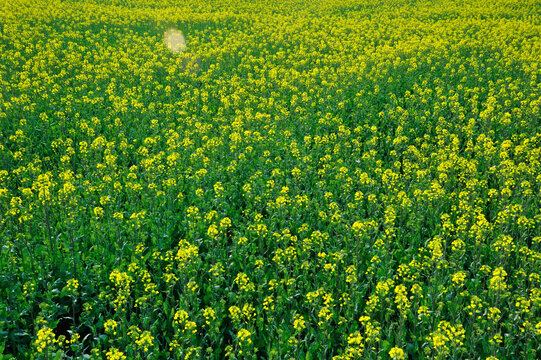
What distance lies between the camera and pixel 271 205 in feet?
24.8

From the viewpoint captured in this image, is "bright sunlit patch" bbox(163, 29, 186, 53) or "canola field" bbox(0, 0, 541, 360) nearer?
"canola field" bbox(0, 0, 541, 360)

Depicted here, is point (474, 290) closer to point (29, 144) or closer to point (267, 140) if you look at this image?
point (267, 140)

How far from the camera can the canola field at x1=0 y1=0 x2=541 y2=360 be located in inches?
210

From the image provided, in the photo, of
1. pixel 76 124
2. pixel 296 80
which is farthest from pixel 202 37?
pixel 76 124

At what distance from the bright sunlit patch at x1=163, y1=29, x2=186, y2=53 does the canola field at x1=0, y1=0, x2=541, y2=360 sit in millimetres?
1713

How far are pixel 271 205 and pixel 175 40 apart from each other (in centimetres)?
1811

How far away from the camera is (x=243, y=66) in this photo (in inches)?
675

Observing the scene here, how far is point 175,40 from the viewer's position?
22.8m

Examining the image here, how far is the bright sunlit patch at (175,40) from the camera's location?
20980 mm

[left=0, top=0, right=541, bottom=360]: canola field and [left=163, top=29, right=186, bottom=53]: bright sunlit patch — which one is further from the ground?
[left=163, top=29, right=186, bottom=53]: bright sunlit patch

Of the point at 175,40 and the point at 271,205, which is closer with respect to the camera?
the point at 271,205

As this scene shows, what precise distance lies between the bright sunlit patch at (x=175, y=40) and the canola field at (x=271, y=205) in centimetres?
171

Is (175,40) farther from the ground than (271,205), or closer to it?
farther from the ground

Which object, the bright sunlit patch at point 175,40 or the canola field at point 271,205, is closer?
the canola field at point 271,205
